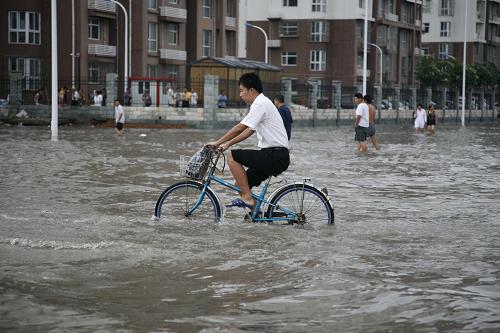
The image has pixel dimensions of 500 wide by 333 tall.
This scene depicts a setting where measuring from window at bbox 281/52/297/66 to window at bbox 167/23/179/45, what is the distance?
59.5 ft

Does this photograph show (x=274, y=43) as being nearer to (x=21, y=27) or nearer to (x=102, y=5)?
(x=102, y=5)

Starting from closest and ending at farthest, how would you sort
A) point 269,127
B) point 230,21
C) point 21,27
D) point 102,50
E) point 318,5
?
point 269,127 < point 21,27 < point 102,50 < point 230,21 < point 318,5

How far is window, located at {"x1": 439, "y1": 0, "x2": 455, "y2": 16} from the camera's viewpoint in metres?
102

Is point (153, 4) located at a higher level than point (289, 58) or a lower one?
higher

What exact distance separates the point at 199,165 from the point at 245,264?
6.62ft

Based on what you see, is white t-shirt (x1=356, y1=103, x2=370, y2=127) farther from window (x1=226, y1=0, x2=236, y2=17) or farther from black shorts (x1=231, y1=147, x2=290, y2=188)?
window (x1=226, y1=0, x2=236, y2=17)

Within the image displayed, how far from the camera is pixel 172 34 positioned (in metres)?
61.5

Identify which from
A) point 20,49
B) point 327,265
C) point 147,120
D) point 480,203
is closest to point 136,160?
point 480,203

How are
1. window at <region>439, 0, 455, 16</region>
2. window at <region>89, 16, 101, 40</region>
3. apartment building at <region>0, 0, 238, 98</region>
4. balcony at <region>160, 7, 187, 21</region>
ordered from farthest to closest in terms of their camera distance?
window at <region>439, 0, 455, 16</region>, balcony at <region>160, 7, 187, 21</region>, window at <region>89, 16, 101, 40</region>, apartment building at <region>0, 0, 238, 98</region>

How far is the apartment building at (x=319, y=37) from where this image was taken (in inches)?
3000

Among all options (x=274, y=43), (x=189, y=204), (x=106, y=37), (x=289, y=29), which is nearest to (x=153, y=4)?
(x=106, y=37)

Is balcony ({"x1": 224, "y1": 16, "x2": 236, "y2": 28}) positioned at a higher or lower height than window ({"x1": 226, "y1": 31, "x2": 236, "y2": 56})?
higher

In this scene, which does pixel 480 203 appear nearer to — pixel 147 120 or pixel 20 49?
pixel 147 120

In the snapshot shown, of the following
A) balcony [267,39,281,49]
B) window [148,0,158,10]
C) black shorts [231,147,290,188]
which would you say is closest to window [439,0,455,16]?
balcony [267,39,281,49]
